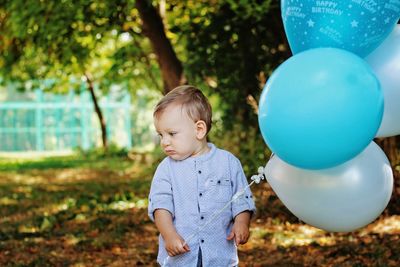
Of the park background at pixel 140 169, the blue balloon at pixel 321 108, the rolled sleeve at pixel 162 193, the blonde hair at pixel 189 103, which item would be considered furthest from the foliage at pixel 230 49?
the blue balloon at pixel 321 108

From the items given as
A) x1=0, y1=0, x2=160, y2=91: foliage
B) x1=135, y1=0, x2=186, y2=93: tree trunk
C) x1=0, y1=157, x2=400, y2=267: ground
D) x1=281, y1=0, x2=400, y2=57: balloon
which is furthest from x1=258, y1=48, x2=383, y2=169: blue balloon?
x1=135, y1=0, x2=186, y2=93: tree trunk

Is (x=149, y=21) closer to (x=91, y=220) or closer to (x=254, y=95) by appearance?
(x=254, y=95)

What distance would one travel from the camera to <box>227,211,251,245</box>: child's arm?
287 centimetres

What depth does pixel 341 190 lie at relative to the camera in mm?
2598

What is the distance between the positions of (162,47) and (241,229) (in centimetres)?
606

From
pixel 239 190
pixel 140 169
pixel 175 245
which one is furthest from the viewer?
pixel 140 169

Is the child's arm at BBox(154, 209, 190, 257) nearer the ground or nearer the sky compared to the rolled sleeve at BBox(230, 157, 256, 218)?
nearer the ground

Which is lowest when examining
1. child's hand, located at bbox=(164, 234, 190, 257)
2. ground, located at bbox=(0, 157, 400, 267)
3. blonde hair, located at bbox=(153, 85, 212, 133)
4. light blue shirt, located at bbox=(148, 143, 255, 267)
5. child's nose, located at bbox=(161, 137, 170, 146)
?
ground, located at bbox=(0, 157, 400, 267)

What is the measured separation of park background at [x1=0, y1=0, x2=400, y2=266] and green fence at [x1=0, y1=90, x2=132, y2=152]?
1208 centimetres

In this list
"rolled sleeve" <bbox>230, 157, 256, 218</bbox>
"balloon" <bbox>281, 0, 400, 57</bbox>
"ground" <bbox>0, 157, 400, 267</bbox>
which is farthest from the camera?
"ground" <bbox>0, 157, 400, 267</bbox>

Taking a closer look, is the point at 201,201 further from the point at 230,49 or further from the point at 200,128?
the point at 230,49

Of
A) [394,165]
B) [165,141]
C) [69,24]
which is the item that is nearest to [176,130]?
[165,141]

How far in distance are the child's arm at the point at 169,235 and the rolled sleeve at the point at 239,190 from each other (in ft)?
0.89

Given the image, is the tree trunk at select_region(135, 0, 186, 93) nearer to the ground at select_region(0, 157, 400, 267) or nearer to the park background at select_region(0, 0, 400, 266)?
the park background at select_region(0, 0, 400, 266)
